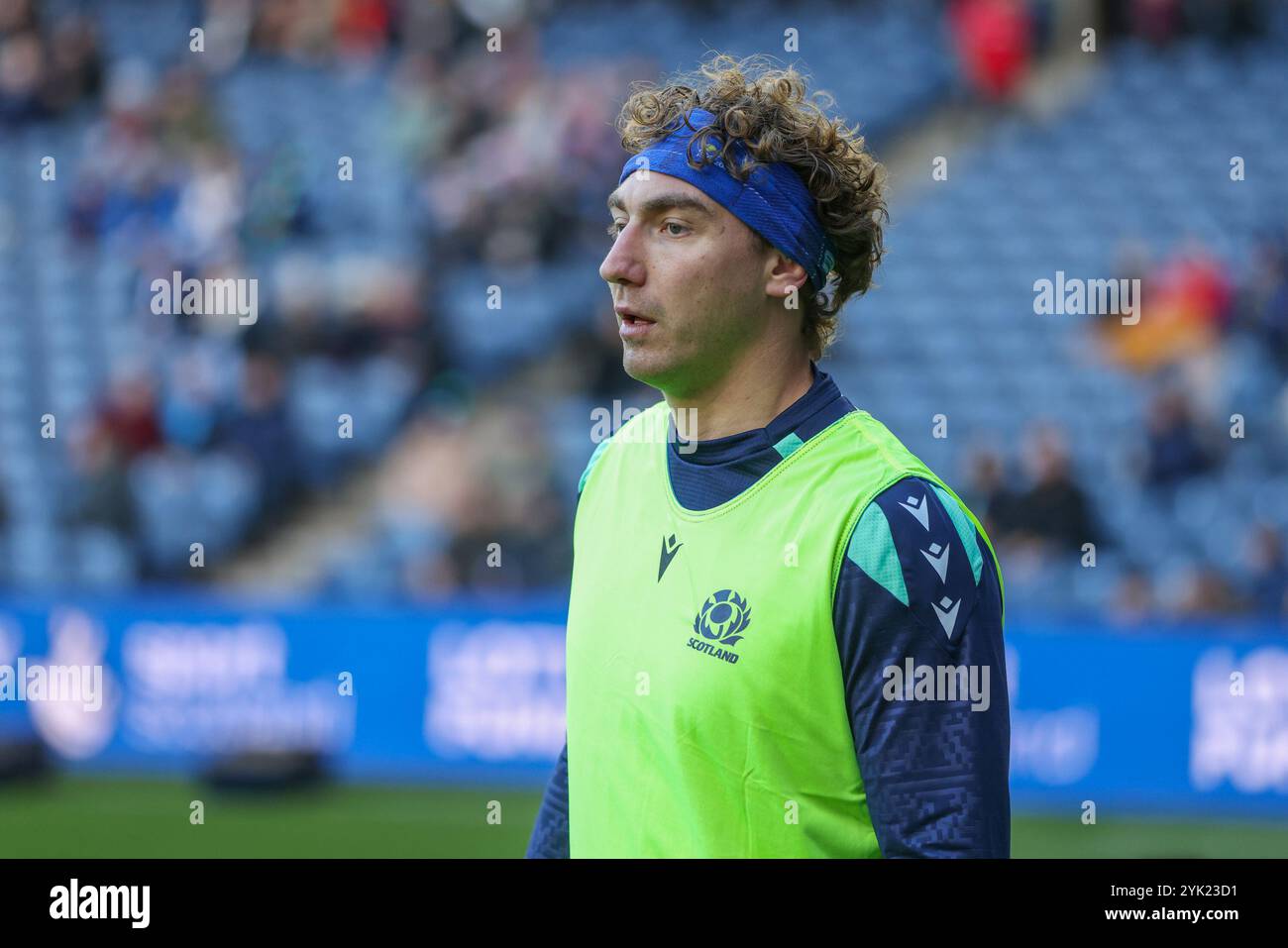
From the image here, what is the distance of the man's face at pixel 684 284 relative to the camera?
2832mm

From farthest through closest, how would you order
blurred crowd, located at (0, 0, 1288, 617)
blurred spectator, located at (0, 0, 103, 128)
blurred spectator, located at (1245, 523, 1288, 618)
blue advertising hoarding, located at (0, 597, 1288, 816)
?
blurred spectator, located at (0, 0, 103, 128) < blurred crowd, located at (0, 0, 1288, 617) < blurred spectator, located at (1245, 523, 1288, 618) < blue advertising hoarding, located at (0, 597, 1288, 816)

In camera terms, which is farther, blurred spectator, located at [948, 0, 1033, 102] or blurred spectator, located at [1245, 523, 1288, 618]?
blurred spectator, located at [948, 0, 1033, 102]

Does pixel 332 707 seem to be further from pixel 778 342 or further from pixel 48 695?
pixel 778 342

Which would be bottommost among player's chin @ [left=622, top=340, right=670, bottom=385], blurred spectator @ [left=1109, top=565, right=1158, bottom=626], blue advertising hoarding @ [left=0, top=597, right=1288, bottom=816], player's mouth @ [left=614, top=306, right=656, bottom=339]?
blue advertising hoarding @ [left=0, top=597, right=1288, bottom=816]

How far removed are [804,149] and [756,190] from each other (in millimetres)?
156

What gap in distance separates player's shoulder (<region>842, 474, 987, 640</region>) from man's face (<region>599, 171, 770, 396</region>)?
1.50ft

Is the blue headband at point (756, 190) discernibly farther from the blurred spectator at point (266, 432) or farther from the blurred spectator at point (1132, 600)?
the blurred spectator at point (266, 432)

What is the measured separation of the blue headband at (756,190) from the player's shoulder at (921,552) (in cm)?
55

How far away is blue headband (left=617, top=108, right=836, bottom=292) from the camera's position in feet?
9.36

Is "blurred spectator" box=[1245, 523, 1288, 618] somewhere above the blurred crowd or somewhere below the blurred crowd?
below

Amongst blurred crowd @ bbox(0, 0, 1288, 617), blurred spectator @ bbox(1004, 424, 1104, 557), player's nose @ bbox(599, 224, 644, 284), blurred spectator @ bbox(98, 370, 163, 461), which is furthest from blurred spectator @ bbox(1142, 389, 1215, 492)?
player's nose @ bbox(599, 224, 644, 284)

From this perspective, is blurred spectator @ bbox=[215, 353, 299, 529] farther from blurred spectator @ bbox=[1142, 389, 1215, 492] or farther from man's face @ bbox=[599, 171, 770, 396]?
man's face @ bbox=[599, 171, 770, 396]

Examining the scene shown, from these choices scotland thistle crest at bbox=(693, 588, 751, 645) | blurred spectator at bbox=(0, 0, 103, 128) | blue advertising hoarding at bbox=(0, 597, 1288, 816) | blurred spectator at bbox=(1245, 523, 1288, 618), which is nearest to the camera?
scotland thistle crest at bbox=(693, 588, 751, 645)
